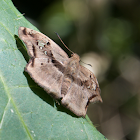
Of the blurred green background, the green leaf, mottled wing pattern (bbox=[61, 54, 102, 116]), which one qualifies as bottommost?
the blurred green background

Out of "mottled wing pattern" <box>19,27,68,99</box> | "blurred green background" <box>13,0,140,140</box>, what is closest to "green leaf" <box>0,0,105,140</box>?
"mottled wing pattern" <box>19,27,68,99</box>

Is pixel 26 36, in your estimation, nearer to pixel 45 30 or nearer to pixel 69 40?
pixel 45 30

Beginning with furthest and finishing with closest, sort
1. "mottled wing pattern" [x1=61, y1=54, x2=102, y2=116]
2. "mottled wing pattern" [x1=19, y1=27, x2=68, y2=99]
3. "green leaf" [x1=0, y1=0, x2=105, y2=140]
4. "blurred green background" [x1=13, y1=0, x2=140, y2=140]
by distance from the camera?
"blurred green background" [x1=13, y1=0, x2=140, y2=140] → "mottled wing pattern" [x1=61, y1=54, x2=102, y2=116] → "mottled wing pattern" [x1=19, y1=27, x2=68, y2=99] → "green leaf" [x1=0, y1=0, x2=105, y2=140]

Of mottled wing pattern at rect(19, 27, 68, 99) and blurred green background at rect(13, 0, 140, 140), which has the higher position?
mottled wing pattern at rect(19, 27, 68, 99)

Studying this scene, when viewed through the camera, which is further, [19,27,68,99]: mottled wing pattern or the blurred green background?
the blurred green background

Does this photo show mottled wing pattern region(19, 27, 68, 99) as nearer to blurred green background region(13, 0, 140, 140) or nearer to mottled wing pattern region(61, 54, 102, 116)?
mottled wing pattern region(61, 54, 102, 116)

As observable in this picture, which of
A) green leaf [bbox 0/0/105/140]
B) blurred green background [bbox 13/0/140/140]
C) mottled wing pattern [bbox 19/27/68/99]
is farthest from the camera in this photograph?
blurred green background [bbox 13/0/140/140]

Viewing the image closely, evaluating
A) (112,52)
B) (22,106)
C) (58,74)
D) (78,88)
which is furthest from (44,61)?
(112,52)

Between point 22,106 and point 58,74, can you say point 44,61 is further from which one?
point 22,106
